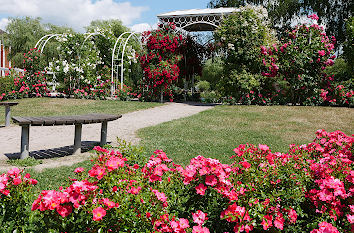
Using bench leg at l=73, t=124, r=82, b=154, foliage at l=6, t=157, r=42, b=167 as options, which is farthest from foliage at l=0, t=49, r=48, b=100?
foliage at l=6, t=157, r=42, b=167

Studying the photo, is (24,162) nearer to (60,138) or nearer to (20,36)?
(60,138)

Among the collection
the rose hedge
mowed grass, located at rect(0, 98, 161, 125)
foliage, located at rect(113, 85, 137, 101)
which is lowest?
the rose hedge

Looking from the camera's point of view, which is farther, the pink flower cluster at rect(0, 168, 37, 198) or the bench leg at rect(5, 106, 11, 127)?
the bench leg at rect(5, 106, 11, 127)

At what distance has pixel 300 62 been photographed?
12.0 metres

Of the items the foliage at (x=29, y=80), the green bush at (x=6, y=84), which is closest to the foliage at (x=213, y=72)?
the foliage at (x=29, y=80)

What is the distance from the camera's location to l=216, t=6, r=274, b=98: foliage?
12633mm

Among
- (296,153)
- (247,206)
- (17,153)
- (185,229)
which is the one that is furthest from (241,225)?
(17,153)

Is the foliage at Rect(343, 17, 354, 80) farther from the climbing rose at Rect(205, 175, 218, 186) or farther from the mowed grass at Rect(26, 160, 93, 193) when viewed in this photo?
the climbing rose at Rect(205, 175, 218, 186)

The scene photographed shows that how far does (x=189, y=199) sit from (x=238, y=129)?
5681 mm

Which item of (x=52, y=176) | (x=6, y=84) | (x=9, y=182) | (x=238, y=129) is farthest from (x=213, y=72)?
(x=9, y=182)

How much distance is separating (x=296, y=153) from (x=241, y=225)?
183 centimetres

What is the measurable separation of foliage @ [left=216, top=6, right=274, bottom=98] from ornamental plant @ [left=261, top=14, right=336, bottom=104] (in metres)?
0.50

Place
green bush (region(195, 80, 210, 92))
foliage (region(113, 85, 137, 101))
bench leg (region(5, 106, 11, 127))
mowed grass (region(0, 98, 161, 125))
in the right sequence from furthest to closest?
green bush (region(195, 80, 210, 92)), foliage (region(113, 85, 137, 101)), mowed grass (region(0, 98, 161, 125)), bench leg (region(5, 106, 11, 127))

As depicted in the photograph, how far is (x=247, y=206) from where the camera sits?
7.11 feet
